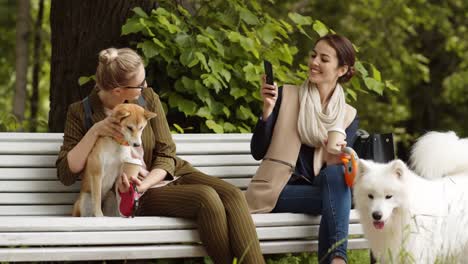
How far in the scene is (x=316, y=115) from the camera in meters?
4.76

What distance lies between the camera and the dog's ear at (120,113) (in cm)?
429

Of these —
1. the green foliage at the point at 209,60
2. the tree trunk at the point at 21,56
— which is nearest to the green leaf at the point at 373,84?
the green foliage at the point at 209,60

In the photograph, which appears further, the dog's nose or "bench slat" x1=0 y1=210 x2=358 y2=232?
the dog's nose

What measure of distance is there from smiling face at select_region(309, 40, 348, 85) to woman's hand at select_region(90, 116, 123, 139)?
1171 millimetres

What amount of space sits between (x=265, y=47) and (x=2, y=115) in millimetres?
2153

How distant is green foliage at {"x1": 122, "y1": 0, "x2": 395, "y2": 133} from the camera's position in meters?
5.70

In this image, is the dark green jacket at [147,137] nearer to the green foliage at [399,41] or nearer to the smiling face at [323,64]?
the smiling face at [323,64]

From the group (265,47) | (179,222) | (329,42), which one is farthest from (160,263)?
(265,47)

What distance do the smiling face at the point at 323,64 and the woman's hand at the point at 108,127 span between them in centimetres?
117

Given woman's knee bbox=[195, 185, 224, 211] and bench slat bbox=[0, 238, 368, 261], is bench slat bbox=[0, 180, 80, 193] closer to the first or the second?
bench slat bbox=[0, 238, 368, 261]

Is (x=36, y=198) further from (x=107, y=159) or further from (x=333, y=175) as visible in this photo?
(x=333, y=175)

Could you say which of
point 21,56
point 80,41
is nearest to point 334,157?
point 80,41

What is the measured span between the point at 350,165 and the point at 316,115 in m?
0.38

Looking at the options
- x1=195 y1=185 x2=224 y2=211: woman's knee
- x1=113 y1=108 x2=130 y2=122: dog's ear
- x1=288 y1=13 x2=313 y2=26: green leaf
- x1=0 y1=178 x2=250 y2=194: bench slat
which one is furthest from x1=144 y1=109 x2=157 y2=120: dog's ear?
x1=288 y1=13 x2=313 y2=26: green leaf
